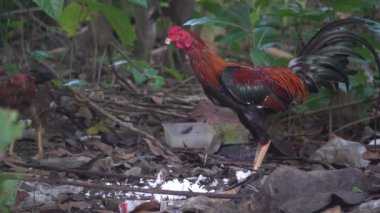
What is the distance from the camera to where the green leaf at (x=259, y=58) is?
496 cm

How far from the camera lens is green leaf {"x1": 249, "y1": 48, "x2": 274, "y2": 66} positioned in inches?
195

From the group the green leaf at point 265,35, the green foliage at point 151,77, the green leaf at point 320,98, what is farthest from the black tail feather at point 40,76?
the green leaf at point 320,98

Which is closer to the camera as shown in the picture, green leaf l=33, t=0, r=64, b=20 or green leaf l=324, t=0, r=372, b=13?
green leaf l=33, t=0, r=64, b=20

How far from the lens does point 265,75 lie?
461cm

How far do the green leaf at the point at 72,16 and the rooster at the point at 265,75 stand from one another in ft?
2.40

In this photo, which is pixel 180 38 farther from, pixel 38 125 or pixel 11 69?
pixel 11 69

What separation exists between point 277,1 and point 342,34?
148 inches

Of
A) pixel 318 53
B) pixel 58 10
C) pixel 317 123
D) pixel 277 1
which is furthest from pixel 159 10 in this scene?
pixel 58 10

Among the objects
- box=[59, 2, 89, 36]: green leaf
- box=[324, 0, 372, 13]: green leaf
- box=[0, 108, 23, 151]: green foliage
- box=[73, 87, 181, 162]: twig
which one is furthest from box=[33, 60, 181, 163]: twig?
box=[0, 108, 23, 151]: green foliage

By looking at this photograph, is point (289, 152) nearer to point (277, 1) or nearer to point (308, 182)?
point (308, 182)

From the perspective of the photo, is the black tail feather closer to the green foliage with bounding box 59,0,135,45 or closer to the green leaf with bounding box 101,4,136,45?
the green foliage with bounding box 59,0,135,45

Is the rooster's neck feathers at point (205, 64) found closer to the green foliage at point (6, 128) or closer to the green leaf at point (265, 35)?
the green leaf at point (265, 35)

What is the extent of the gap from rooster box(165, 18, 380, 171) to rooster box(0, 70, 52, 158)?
1.05m

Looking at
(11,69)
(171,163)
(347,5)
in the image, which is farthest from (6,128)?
(11,69)
